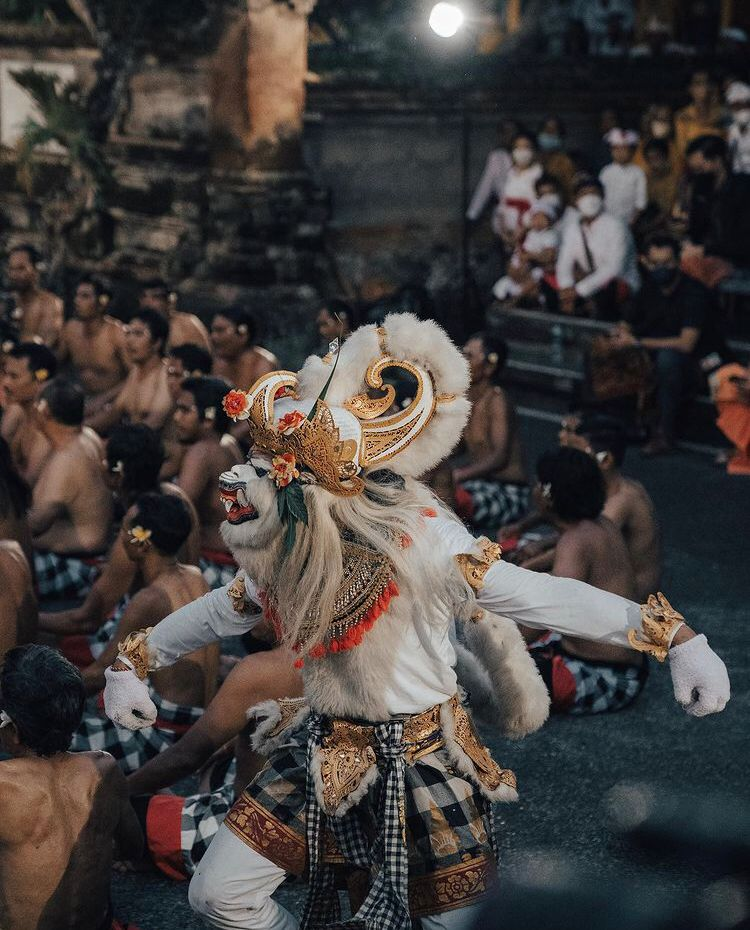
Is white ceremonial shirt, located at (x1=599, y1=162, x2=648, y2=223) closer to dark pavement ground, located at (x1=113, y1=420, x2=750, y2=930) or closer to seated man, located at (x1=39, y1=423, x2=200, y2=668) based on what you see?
dark pavement ground, located at (x1=113, y1=420, x2=750, y2=930)

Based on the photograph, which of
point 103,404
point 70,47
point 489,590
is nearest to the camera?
point 489,590

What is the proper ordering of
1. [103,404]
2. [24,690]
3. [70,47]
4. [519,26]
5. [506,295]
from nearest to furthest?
[24,690]
[103,404]
[506,295]
[70,47]
[519,26]

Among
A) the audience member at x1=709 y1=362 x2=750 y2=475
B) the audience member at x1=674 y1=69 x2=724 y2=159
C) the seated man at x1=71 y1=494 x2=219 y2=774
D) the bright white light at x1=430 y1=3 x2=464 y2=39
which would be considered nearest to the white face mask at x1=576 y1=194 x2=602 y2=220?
the audience member at x1=674 y1=69 x2=724 y2=159

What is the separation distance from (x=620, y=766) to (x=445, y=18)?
6671mm

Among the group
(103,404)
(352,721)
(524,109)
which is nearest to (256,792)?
(352,721)

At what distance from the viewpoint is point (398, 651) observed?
371 centimetres

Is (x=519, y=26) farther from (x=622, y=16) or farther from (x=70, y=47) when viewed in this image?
(x=70, y=47)

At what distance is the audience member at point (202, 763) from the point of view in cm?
466

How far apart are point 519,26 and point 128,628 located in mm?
12958

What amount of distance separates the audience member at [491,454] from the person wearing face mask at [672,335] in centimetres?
195

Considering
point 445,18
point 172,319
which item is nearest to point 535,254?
point 445,18

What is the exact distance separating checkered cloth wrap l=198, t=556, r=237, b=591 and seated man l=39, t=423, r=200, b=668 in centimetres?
45

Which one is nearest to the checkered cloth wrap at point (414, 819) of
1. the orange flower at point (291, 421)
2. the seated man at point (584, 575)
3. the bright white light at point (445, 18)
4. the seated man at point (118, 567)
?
the orange flower at point (291, 421)

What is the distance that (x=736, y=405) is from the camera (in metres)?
9.02
